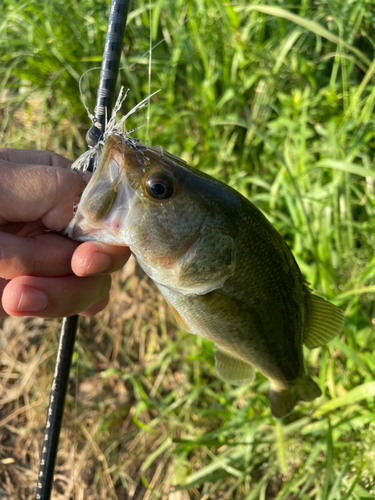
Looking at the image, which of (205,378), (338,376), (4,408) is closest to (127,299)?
(205,378)

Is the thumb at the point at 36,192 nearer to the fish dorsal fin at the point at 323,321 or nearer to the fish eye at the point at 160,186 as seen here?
the fish eye at the point at 160,186

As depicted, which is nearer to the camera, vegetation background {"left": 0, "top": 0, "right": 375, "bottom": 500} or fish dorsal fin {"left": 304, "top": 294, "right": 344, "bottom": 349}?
fish dorsal fin {"left": 304, "top": 294, "right": 344, "bottom": 349}

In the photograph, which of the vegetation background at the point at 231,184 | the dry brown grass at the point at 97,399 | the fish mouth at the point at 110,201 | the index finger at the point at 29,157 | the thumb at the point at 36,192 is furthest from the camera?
the dry brown grass at the point at 97,399

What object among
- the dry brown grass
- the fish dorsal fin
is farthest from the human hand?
the dry brown grass

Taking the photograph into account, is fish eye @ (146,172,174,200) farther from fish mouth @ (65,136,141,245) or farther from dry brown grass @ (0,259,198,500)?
dry brown grass @ (0,259,198,500)

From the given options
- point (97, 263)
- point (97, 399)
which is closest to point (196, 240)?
point (97, 263)

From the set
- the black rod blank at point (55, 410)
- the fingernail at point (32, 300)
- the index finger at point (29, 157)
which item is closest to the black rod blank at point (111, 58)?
the index finger at point (29, 157)
